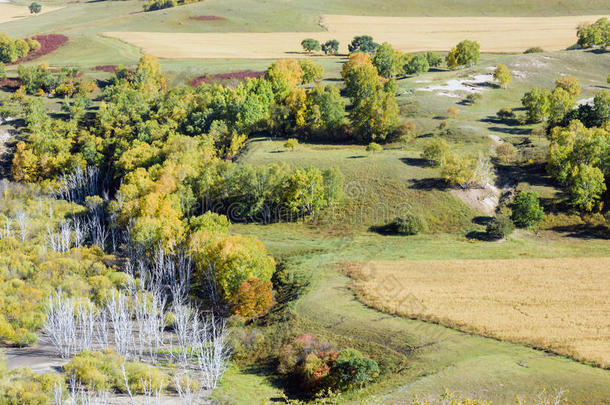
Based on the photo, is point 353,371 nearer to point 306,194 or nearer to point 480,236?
point 480,236

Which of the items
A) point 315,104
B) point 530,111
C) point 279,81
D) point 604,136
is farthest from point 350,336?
point 279,81

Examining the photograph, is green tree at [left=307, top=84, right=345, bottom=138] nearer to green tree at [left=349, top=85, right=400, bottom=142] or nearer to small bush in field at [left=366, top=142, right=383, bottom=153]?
green tree at [left=349, top=85, right=400, bottom=142]

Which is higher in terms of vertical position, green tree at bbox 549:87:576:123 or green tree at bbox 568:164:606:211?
green tree at bbox 549:87:576:123

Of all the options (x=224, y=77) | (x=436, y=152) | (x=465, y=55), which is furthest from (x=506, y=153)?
(x=224, y=77)

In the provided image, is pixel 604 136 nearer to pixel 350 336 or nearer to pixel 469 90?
pixel 469 90

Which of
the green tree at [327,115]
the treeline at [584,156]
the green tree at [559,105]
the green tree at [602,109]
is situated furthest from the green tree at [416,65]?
the green tree at [602,109]

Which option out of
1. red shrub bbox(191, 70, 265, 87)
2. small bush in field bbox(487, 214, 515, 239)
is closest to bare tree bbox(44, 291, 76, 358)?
small bush in field bbox(487, 214, 515, 239)

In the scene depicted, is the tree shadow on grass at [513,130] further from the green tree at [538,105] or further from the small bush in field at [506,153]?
the small bush in field at [506,153]
